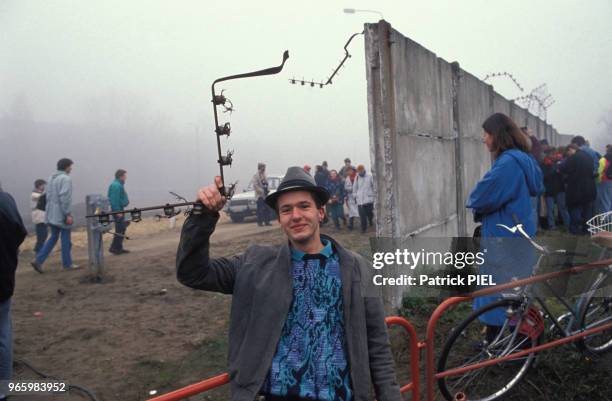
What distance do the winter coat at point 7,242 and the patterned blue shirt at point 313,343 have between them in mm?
2756

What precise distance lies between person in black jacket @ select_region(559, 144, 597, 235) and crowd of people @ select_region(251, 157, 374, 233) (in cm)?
411

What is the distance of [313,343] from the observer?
6.15ft

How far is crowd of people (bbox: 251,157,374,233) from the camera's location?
12.4 metres

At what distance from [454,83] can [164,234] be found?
11.6 m

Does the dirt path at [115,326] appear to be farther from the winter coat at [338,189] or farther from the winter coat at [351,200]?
the winter coat at [338,189]

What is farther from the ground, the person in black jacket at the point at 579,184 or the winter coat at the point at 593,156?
the winter coat at the point at 593,156

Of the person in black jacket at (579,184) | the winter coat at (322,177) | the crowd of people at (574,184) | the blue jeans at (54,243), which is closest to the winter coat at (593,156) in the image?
the crowd of people at (574,184)

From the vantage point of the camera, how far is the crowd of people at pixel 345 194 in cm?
1237

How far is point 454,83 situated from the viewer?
741 centimetres

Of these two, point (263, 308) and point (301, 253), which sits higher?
point (301, 253)

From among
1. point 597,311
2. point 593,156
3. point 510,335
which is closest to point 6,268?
point 510,335

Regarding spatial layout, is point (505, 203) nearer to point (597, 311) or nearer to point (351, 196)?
point (597, 311)

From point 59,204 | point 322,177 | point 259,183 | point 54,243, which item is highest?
point 322,177

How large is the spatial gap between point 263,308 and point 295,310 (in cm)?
14
